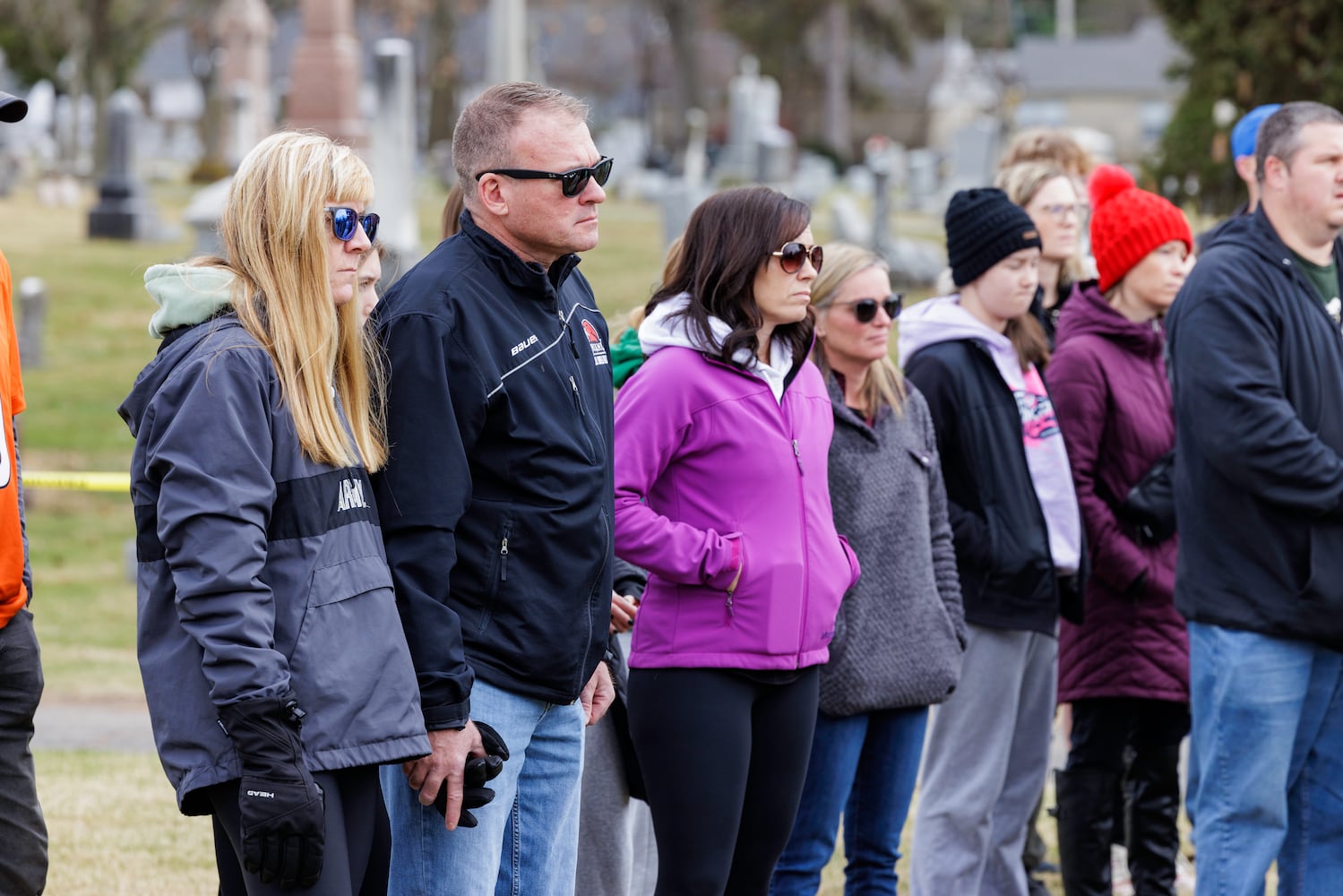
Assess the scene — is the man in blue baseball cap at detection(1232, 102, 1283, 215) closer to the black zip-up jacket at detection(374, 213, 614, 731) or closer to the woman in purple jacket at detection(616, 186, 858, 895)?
the woman in purple jacket at detection(616, 186, 858, 895)

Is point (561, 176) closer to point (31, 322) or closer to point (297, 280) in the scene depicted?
point (297, 280)

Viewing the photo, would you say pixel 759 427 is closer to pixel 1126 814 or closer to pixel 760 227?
pixel 760 227

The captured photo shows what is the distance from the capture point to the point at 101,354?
17156 mm

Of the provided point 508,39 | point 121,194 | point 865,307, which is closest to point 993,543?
point 865,307

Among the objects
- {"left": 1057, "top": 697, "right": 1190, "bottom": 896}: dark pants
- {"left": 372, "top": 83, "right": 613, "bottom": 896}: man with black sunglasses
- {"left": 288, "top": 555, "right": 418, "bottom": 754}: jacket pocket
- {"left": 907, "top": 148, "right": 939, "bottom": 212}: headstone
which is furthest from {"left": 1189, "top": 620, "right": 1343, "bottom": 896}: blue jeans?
{"left": 907, "top": 148, "right": 939, "bottom": 212}: headstone

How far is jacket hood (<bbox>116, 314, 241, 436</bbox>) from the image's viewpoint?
2951 mm

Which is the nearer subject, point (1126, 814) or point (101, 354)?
point (1126, 814)

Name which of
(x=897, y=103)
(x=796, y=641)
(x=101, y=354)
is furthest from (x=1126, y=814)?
(x=897, y=103)

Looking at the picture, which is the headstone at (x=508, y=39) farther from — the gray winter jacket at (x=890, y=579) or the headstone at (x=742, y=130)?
the headstone at (x=742, y=130)

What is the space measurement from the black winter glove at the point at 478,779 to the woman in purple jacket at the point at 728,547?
2.30ft

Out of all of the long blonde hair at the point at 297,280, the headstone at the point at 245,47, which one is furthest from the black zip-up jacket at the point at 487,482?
the headstone at the point at 245,47

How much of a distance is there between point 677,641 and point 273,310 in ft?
4.28

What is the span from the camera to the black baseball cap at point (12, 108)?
11.4ft

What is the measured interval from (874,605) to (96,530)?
9245mm
